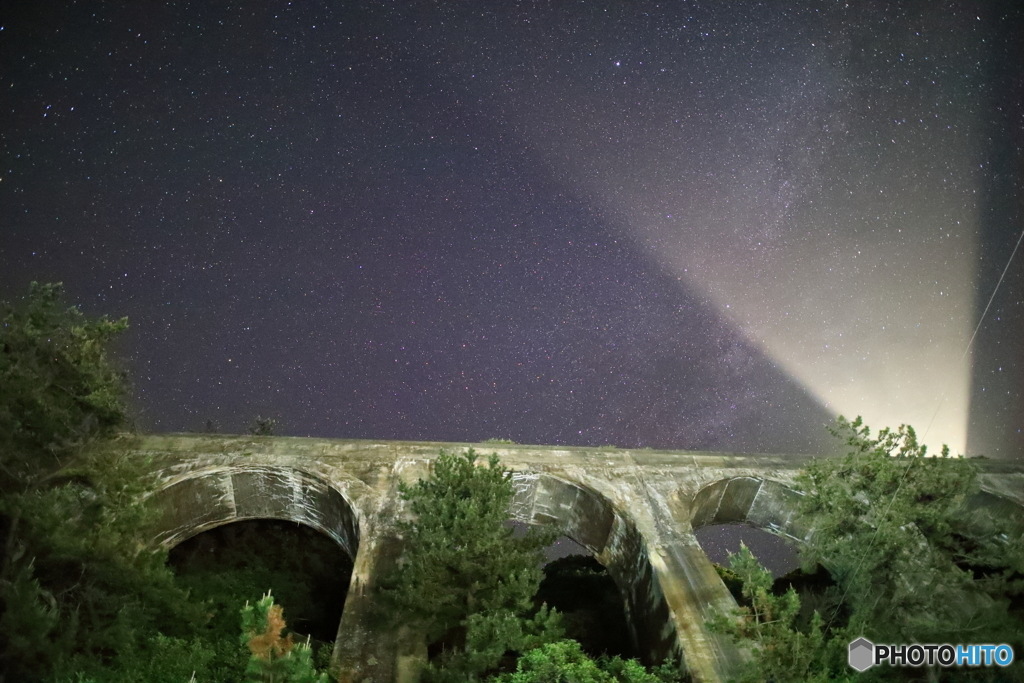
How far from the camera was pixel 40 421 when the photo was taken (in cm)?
1230

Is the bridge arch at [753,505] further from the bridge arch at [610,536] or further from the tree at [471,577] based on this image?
the tree at [471,577]

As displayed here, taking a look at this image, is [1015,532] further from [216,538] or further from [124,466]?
[216,538]

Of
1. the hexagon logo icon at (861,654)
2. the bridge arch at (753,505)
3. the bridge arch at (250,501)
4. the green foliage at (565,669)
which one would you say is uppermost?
the bridge arch at (753,505)

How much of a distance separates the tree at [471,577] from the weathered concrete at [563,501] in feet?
3.36

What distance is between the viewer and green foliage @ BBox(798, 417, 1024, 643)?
445 inches

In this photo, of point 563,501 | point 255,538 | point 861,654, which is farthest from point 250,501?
point 861,654

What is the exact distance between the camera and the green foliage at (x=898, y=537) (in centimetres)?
1131

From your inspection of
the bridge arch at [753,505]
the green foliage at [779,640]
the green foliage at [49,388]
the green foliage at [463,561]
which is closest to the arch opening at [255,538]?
the green foliage at [49,388]

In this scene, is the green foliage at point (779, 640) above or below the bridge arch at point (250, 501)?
below

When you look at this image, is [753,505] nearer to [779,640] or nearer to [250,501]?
[779,640]

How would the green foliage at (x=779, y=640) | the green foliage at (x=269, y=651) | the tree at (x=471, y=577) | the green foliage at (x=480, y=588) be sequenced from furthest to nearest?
the tree at (x=471, y=577) → the green foliage at (x=480, y=588) → the green foliage at (x=779, y=640) → the green foliage at (x=269, y=651)

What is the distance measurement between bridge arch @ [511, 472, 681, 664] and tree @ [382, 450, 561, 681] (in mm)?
3254

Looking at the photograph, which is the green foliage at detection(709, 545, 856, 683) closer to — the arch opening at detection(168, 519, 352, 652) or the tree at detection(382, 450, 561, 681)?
the tree at detection(382, 450, 561, 681)

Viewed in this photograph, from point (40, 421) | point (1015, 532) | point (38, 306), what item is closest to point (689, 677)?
point (1015, 532)
